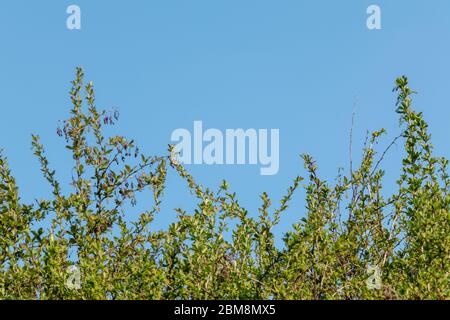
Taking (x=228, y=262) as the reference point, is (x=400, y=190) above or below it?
above

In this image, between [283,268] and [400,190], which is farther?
[400,190]

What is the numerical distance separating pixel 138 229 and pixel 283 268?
6.19 ft

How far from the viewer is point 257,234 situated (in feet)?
27.6

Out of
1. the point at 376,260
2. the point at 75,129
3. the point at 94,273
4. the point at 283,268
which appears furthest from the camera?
the point at 75,129

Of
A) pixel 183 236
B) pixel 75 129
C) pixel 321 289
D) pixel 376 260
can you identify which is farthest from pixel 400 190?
pixel 75 129

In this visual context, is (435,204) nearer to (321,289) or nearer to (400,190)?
(400,190)

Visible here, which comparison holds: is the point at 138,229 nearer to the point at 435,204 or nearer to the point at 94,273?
the point at 94,273
